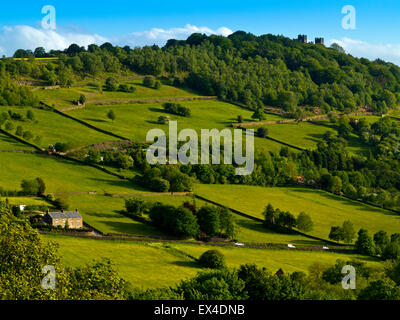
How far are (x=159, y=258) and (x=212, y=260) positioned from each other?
6.17 meters

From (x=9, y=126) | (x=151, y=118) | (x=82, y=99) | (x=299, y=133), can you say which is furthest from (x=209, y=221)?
(x=299, y=133)

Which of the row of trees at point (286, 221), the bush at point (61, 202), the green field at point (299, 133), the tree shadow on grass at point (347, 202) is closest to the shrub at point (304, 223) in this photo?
the row of trees at point (286, 221)

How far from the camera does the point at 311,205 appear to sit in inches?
4424

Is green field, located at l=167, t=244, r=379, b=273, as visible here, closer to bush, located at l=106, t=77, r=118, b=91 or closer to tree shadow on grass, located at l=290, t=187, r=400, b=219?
tree shadow on grass, located at l=290, t=187, r=400, b=219

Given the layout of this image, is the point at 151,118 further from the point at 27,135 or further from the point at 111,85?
the point at 27,135

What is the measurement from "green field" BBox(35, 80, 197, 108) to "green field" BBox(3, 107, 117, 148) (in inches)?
403

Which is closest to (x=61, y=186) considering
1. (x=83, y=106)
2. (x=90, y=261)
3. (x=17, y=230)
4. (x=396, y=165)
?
(x=90, y=261)

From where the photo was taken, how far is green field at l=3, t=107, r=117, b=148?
12781 cm

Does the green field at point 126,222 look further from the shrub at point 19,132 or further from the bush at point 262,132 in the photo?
the bush at point 262,132

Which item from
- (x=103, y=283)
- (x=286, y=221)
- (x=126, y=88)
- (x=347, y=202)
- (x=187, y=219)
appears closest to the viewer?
(x=103, y=283)

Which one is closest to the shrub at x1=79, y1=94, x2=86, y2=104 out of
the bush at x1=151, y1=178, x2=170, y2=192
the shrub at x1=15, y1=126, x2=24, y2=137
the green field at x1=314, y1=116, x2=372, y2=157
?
the shrub at x1=15, y1=126, x2=24, y2=137

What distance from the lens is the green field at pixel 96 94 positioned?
522ft

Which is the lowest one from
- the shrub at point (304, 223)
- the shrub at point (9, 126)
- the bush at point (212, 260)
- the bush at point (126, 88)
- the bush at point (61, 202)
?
the shrub at point (304, 223)

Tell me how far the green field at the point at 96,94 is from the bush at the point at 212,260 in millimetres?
93218
